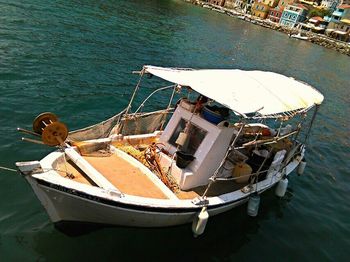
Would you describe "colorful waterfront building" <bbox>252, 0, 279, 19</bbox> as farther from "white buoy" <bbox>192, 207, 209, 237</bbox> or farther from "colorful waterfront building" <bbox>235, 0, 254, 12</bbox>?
"white buoy" <bbox>192, 207, 209, 237</bbox>

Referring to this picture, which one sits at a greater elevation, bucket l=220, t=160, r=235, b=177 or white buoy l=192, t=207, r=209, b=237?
bucket l=220, t=160, r=235, b=177

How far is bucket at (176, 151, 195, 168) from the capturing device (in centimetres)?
1133

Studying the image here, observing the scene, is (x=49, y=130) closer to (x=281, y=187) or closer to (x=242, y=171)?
(x=242, y=171)

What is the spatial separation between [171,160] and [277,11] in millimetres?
138644

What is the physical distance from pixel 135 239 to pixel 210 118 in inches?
180

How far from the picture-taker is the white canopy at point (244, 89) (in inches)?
427

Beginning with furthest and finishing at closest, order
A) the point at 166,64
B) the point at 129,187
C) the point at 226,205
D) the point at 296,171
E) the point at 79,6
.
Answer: the point at 79,6, the point at 166,64, the point at 296,171, the point at 226,205, the point at 129,187

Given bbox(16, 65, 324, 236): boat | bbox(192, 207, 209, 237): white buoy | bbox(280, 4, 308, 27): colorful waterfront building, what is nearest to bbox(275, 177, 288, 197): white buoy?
bbox(16, 65, 324, 236): boat

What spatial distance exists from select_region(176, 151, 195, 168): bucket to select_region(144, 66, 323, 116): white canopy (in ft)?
6.88

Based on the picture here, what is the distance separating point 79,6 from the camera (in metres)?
47.2

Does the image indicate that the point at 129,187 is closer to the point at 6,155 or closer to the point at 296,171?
the point at 6,155

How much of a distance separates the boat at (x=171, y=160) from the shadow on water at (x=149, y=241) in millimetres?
765

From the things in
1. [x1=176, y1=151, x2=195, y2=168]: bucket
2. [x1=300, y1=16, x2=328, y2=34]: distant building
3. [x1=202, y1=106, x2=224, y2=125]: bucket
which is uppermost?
[x1=300, y1=16, x2=328, y2=34]: distant building

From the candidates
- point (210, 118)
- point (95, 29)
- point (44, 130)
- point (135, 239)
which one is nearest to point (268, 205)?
point (210, 118)
